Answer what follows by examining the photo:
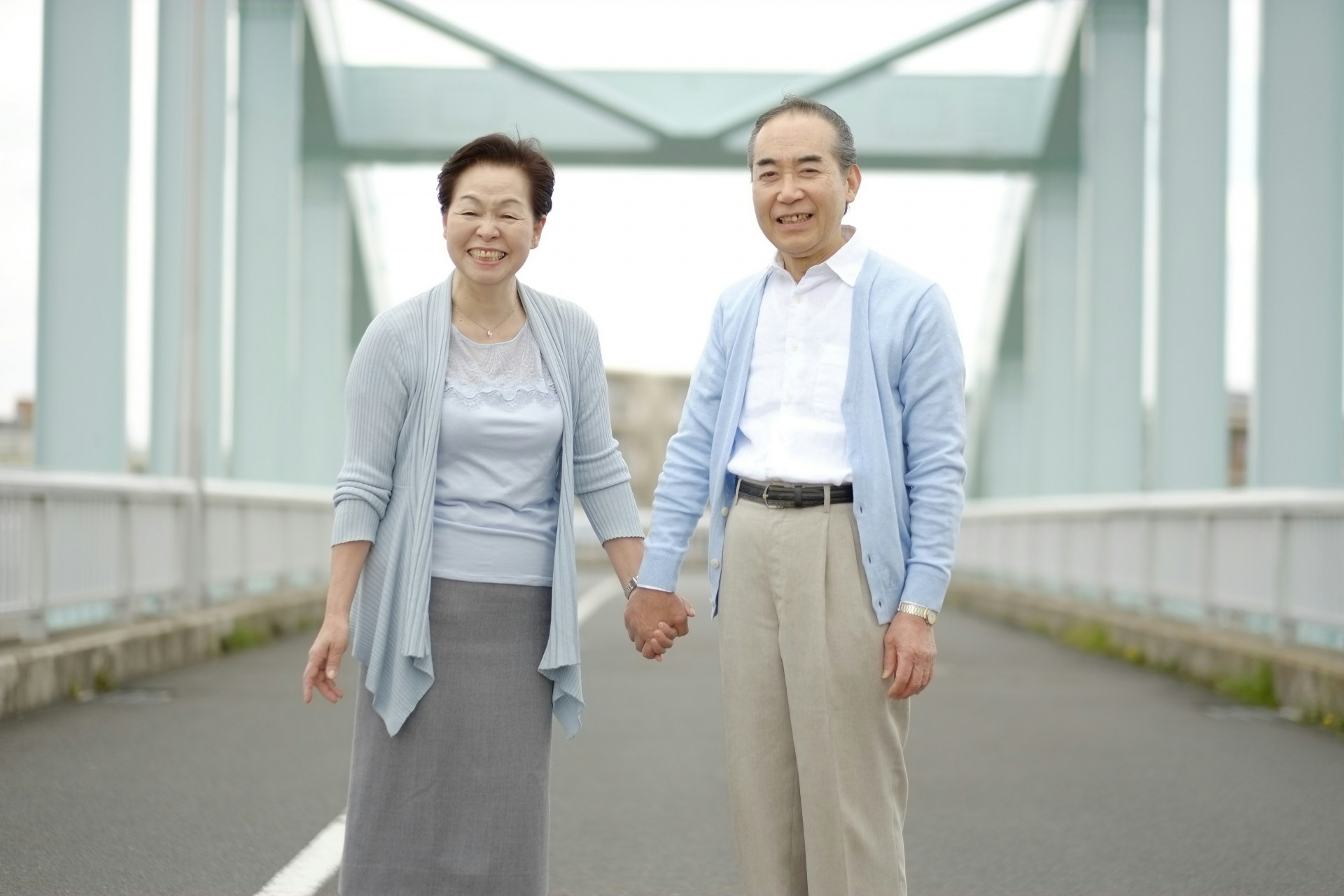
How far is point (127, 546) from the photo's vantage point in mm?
9336

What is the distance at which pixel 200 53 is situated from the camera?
11219 millimetres

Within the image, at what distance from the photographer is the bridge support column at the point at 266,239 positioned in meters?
17.1

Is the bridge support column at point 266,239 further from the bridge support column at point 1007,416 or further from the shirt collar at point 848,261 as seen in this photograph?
the shirt collar at point 848,261

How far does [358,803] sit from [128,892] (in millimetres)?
1349

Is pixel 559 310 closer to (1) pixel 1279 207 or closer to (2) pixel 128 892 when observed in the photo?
(2) pixel 128 892

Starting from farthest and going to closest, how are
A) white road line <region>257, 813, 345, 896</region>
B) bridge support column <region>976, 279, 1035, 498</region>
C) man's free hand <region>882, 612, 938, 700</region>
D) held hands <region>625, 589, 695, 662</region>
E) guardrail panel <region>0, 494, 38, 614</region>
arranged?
bridge support column <region>976, 279, 1035, 498</region>
guardrail panel <region>0, 494, 38, 614</region>
white road line <region>257, 813, 345, 896</region>
held hands <region>625, 589, 695, 662</region>
man's free hand <region>882, 612, 938, 700</region>

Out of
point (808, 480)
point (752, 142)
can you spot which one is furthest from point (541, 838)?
point (752, 142)

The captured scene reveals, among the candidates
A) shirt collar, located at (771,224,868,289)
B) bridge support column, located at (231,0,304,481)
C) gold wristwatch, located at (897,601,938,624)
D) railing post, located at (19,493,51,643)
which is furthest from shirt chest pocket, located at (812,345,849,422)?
bridge support column, located at (231,0,304,481)

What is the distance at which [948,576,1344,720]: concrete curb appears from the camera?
25.4 feet

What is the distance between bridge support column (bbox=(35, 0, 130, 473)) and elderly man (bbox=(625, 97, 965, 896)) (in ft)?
27.5

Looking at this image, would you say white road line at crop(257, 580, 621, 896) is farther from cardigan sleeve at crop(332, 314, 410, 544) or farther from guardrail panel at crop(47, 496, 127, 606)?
guardrail panel at crop(47, 496, 127, 606)

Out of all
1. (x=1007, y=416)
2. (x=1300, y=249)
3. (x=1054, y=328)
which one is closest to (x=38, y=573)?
(x=1300, y=249)

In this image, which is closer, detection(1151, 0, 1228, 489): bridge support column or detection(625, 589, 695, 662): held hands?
detection(625, 589, 695, 662): held hands

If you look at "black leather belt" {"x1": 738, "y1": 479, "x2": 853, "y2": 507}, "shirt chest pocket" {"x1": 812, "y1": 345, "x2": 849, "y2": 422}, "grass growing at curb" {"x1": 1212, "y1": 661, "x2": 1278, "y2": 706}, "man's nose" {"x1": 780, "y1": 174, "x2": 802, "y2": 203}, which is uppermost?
"man's nose" {"x1": 780, "y1": 174, "x2": 802, "y2": 203}
